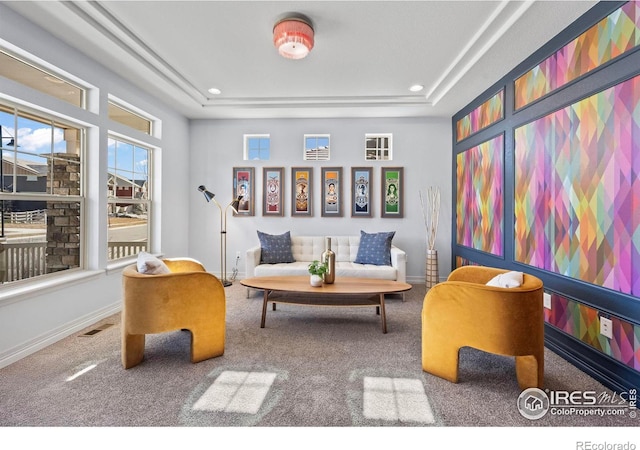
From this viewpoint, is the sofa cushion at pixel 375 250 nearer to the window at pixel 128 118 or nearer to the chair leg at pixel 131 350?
the chair leg at pixel 131 350

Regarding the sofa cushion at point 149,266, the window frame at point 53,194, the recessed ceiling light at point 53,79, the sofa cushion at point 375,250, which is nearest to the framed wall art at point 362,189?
the sofa cushion at point 375,250

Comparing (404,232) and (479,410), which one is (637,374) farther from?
(404,232)

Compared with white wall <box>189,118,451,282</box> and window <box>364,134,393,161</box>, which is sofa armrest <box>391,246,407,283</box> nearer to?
white wall <box>189,118,451,282</box>

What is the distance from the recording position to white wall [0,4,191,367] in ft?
7.68

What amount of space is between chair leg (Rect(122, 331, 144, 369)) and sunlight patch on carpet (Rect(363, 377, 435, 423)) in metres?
1.69

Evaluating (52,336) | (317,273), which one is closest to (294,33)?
(317,273)

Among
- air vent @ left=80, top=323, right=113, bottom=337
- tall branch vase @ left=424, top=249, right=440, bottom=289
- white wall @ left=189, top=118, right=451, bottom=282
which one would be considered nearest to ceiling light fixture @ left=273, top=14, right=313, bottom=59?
white wall @ left=189, top=118, right=451, bottom=282

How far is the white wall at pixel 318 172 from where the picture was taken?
16.0 feet

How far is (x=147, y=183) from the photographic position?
4316 mm

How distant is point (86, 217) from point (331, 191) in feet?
10.7

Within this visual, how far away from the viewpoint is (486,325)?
75.9 inches

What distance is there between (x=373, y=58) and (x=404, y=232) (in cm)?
270

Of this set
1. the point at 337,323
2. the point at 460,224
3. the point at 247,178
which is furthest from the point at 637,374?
the point at 247,178
